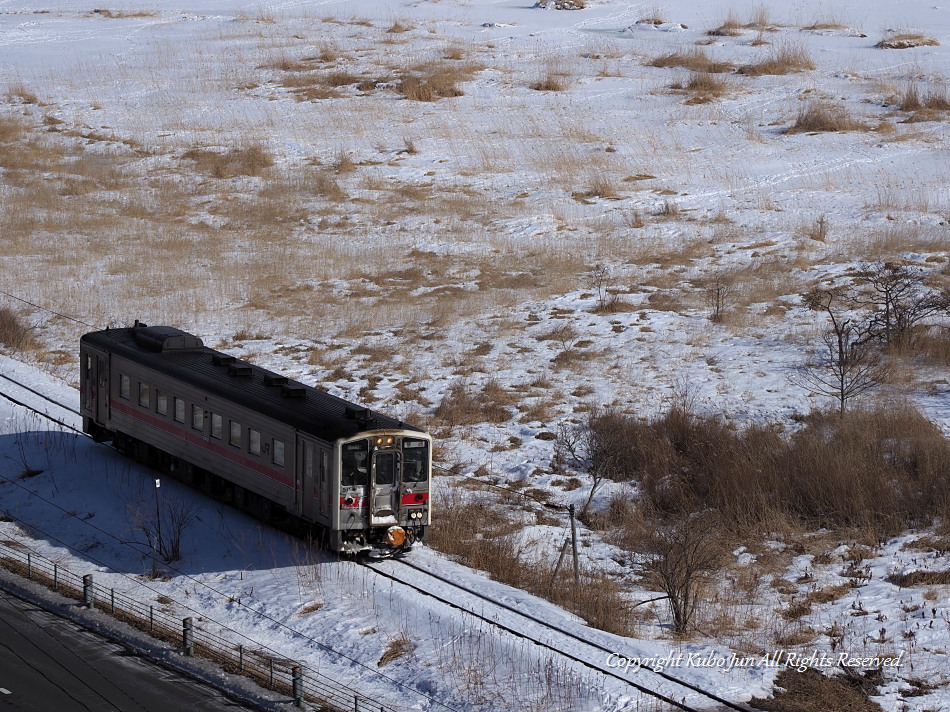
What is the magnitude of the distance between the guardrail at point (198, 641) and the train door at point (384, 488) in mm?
2892

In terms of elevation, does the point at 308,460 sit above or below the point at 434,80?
below

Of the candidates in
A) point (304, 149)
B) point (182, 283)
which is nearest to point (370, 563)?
point (182, 283)

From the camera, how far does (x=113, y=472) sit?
22.9 metres

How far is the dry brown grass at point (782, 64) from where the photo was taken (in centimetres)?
5091

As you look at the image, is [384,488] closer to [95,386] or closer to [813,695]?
[813,695]

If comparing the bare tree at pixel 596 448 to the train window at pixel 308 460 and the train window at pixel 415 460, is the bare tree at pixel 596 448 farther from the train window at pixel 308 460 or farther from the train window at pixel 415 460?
the train window at pixel 308 460

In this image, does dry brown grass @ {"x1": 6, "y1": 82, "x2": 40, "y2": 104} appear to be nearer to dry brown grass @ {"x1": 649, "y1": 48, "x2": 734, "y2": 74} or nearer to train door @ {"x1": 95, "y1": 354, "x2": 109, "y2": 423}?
dry brown grass @ {"x1": 649, "y1": 48, "x2": 734, "y2": 74}

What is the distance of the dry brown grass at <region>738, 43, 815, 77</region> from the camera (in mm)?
50906

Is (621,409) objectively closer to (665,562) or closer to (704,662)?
(665,562)

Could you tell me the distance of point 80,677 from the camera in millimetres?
15133

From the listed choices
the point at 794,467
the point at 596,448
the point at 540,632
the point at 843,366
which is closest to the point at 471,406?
the point at 596,448

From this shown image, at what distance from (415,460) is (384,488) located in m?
0.67

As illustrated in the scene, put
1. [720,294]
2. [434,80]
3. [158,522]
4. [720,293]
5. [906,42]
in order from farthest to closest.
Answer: [906,42]
[434,80]
[720,293]
[720,294]
[158,522]

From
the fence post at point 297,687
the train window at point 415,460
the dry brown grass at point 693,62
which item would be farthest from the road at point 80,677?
the dry brown grass at point 693,62
